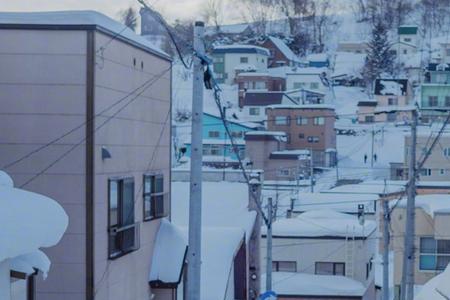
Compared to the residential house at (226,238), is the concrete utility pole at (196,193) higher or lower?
higher

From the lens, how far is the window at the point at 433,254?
62.8ft

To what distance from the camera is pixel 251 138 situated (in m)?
39.2

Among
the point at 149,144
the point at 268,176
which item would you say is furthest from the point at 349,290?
the point at 268,176

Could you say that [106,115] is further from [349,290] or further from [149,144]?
[349,290]

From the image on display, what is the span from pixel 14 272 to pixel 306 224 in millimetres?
16112

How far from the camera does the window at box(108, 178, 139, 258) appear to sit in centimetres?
730

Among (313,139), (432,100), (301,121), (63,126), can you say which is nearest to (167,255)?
(63,126)

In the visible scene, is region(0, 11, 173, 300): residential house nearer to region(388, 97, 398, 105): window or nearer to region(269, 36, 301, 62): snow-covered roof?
region(388, 97, 398, 105): window

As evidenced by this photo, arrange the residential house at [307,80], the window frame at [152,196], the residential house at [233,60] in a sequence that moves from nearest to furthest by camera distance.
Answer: the window frame at [152,196], the residential house at [307,80], the residential house at [233,60]

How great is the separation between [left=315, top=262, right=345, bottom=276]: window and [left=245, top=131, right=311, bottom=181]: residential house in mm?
17837

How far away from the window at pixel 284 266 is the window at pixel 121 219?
12568 millimetres

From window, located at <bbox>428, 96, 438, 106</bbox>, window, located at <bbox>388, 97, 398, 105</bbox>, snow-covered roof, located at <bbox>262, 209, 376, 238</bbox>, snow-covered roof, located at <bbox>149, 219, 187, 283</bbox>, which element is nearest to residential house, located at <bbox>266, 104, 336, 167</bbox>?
window, located at <bbox>428, 96, 438, 106</bbox>

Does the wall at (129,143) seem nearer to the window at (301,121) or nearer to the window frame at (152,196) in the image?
the window frame at (152,196)

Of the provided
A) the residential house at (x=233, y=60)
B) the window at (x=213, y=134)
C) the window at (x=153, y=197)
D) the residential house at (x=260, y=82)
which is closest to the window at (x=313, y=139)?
the window at (x=213, y=134)
